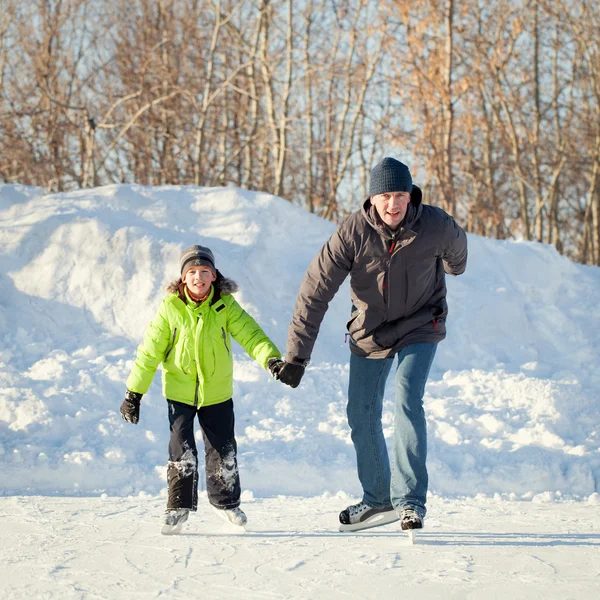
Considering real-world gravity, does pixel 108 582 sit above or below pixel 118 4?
below

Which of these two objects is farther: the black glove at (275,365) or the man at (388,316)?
the black glove at (275,365)

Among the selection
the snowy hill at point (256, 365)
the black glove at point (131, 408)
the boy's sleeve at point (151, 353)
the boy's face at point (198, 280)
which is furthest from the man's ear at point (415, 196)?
the snowy hill at point (256, 365)

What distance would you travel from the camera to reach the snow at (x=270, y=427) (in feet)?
10.3

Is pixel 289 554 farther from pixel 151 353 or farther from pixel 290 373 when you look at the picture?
pixel 151 353

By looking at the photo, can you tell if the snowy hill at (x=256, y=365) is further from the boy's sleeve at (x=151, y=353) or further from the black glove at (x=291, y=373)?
the black glove at (x=291, y=373)

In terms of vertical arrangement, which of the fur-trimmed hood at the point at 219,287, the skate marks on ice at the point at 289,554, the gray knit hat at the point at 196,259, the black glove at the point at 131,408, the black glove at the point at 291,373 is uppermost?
the gray knit hat at the point at 196,259

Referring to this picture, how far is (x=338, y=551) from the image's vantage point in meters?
3.44

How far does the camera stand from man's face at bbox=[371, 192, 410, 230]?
3545 millimetres

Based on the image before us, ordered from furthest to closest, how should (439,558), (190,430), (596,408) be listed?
(596,408) → (190,430) → (439,558)

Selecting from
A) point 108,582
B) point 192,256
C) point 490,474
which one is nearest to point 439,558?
point 108,582

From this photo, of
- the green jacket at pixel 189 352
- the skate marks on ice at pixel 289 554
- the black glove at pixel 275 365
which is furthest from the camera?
the green jacket at pixel 189 352

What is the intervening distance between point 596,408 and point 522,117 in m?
14.2

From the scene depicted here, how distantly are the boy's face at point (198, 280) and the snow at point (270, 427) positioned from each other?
3.77 ft

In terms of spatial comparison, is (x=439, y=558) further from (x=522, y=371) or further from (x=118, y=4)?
(x=118, y=4)
